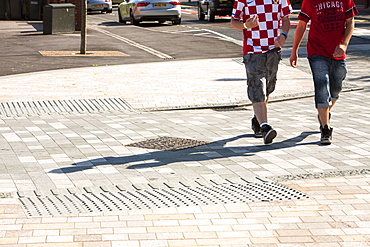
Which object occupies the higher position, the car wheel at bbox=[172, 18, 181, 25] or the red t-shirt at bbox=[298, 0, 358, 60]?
the red t-shirt at bbox=[298, 0, 358, 60]

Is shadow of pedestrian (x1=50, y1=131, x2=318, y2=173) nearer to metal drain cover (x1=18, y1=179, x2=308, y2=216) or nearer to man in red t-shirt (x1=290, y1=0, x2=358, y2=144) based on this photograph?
man in red t-shirt (x1=290, y1=0, x2=358, y2=144)

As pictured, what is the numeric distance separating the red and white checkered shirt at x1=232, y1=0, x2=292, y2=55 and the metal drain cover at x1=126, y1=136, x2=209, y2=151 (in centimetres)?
120

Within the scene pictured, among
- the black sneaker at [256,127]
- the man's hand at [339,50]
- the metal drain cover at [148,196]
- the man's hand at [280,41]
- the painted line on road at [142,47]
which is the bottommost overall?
the painted line on road at [142,47]

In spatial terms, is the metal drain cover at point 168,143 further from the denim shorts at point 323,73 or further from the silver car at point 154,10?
the silver car at point 154,10

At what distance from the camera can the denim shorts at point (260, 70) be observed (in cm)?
762

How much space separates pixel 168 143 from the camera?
7.53 meters

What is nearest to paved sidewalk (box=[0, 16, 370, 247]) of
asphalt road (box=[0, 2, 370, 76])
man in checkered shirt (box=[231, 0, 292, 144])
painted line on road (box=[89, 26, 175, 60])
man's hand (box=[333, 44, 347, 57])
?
man in checkered shirt (box=[231, 0, 292, 144])

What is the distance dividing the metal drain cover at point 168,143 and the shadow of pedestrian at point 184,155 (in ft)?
0.41

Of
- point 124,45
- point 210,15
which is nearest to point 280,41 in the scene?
point 124,45

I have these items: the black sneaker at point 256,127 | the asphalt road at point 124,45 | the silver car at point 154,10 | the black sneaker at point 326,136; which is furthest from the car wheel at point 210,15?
the black sneaker at point 326,136

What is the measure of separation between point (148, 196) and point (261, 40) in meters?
2.75

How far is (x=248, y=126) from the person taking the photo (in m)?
8.62

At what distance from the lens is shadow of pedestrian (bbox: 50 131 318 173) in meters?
6.59

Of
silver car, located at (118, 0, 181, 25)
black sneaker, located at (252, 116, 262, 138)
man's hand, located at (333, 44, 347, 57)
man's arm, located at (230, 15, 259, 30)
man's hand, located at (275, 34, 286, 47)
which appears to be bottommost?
black sneaker, located at (252, 116, 262, 138)
